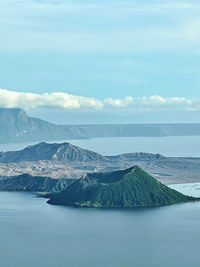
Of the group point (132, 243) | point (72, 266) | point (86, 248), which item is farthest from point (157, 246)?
point (72, 266)

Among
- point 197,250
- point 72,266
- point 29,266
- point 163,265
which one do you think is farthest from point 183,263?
point 29,266

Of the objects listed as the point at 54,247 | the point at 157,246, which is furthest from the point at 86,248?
the point at 157,246

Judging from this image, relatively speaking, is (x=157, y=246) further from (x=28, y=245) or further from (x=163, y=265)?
(x=28, y=245)

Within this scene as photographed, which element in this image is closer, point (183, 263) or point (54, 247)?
point (183, 263)

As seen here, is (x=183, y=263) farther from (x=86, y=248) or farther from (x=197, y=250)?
(x=86, y=248)

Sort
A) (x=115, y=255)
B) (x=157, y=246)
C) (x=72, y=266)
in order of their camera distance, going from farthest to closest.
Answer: (x=157, y=246), (x=115, y=255), (x=72, y=266)

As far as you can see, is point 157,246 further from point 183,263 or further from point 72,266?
point 72,266

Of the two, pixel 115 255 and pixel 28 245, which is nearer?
pixel 115 255

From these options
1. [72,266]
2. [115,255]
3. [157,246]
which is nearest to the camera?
[72,266]
